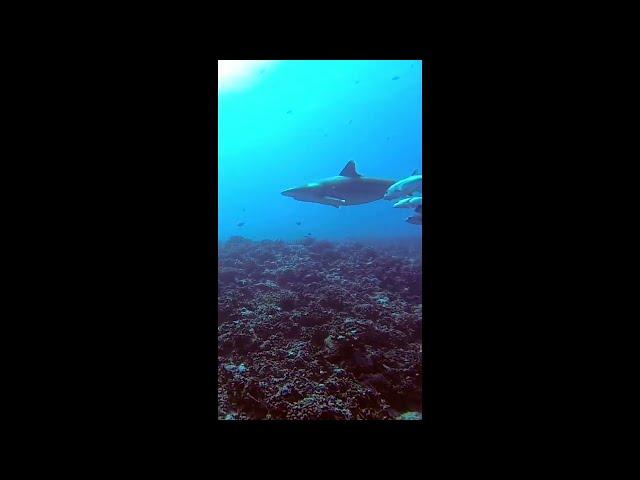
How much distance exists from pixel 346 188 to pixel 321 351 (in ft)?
16.1

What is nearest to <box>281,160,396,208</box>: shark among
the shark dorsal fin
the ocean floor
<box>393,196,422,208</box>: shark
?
the shark dorsal fin

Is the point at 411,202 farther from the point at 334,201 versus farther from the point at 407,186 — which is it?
the point at 334,201

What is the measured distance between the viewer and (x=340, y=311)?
13.2ft

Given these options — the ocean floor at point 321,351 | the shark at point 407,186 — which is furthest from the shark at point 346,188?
the ocean floor at point 321,351

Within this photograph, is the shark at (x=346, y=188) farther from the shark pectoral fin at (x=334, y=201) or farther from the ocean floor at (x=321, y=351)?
the ocean floor at (x=321, y=351)

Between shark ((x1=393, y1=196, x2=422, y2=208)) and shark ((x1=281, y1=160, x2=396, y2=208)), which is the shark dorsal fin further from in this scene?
shark ((x1=393, y1=196, x2=422, y2=208))

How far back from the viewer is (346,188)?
729 centimetres

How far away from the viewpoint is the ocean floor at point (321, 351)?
2338mm

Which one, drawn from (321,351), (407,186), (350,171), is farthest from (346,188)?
(321,351)

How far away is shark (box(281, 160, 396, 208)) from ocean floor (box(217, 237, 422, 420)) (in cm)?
243

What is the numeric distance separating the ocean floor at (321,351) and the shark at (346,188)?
7.97 ft
